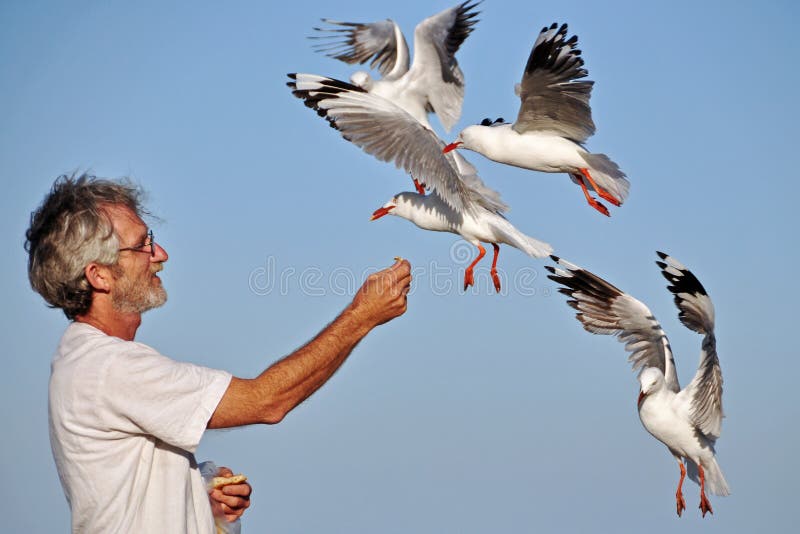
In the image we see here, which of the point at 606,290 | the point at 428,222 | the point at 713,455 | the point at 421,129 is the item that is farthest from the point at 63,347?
the point at 713,455

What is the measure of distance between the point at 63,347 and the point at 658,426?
2.66 metres

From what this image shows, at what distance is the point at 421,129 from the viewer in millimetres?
3094

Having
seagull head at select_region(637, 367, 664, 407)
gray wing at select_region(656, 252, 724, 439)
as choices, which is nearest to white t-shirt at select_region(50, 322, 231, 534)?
gray wing at select_region(656, 252, 724, 439)

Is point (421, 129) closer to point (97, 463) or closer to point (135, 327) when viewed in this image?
point (135, 327)

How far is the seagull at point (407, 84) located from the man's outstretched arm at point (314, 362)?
1052 mm

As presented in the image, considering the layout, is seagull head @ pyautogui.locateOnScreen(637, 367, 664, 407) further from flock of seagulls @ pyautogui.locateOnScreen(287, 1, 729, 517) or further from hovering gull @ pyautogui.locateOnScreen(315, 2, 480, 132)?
hovering gull @ pyautogui.locateOnScreen(315, 2, 480, 132)

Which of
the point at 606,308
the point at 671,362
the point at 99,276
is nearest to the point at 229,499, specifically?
the point at 99,276

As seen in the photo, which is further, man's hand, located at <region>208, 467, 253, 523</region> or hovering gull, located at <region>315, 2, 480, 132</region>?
hovering gull, located at <region>315, 2, 480, 132</region>

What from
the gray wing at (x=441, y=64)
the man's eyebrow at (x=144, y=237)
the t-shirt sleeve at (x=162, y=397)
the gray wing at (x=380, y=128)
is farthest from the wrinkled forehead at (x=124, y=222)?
the gray wing at (x=441, y=64)

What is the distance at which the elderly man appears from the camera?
1.68 m

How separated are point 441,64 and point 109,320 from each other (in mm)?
3725

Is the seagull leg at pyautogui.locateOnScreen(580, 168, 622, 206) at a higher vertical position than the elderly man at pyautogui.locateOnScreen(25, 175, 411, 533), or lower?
higher

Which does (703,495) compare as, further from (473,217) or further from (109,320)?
(109,320)

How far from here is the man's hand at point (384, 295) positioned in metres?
1.83
